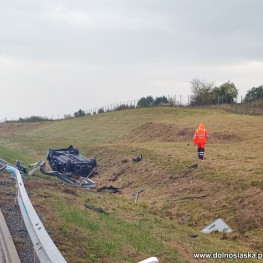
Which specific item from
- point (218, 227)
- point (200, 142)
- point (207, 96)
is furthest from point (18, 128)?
point (218, 227)

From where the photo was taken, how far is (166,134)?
121 feet

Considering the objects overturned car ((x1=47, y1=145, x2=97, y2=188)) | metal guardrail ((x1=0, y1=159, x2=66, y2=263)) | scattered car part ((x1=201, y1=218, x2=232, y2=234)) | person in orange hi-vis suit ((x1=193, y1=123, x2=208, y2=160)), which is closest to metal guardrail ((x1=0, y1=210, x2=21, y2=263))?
metal guardrail ((x1=0, y1=159, x2=66, y2=263))

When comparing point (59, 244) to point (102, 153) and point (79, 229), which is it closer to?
point (79, 229)

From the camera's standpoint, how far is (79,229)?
334 inches

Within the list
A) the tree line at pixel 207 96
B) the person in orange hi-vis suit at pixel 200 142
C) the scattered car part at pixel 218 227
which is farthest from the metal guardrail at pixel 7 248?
the tree line at pixel 207 96

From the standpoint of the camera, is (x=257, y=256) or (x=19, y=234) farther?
(x=257, y=256)

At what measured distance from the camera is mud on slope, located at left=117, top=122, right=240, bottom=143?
3103 centimetres

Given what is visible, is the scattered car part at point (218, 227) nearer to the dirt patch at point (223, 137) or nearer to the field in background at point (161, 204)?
the field in background at point (161, 204)

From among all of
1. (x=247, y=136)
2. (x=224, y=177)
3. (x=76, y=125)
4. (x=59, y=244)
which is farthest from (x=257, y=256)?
(x=76, y=125)

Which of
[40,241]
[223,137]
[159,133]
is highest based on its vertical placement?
[40,241]

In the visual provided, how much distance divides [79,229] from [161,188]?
32.6ft

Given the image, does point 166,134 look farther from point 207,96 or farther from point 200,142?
point 207,96

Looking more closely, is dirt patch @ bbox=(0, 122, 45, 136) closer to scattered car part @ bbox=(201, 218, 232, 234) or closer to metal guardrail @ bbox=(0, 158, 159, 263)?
scattered car part @ bbox=(201, 218, 232, 234)

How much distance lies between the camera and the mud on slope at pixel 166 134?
31031 millimetres
